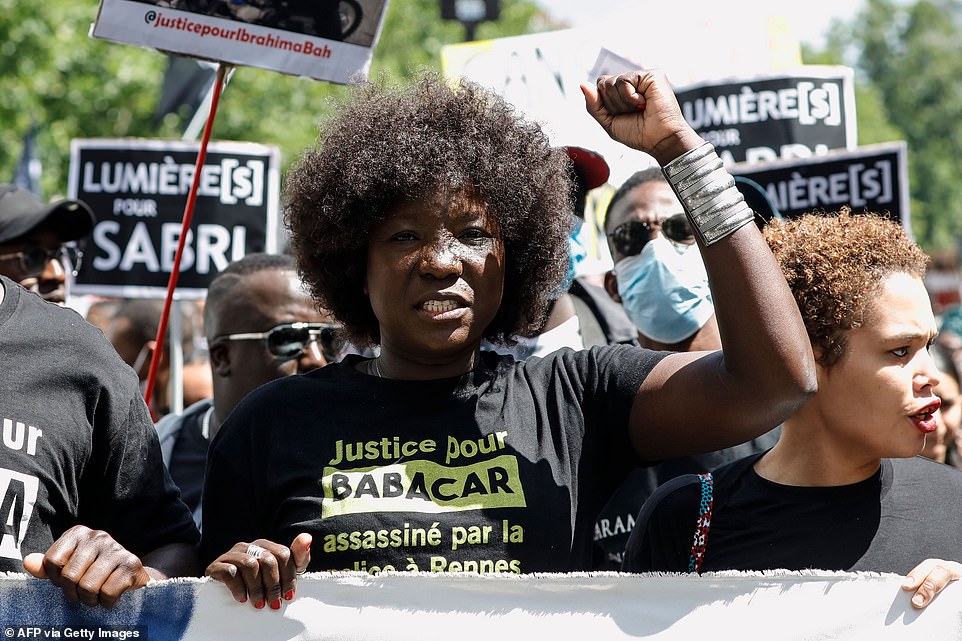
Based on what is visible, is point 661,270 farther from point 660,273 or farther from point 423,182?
point 423,182

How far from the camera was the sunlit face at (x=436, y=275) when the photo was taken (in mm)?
2467

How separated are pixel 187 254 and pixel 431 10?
24.3 meters

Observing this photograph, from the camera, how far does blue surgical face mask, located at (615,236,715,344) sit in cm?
390

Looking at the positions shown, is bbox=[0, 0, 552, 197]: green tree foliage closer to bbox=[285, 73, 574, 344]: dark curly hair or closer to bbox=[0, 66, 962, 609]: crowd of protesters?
bbox=[285, 73, 574, 344]: dark curly hair

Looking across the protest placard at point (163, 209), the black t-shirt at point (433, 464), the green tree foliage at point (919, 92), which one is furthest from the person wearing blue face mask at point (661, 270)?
the green tree foliage at point (919, 92)

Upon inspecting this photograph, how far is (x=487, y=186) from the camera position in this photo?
2584 mm

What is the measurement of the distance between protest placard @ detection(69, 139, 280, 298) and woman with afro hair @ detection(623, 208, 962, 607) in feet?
11.3

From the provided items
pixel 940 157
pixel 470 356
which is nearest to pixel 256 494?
pixel 470 356

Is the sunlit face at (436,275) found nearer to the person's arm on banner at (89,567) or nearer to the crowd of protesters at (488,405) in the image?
the crowd of protesters at (488,405)

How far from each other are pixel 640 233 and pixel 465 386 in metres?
1.67

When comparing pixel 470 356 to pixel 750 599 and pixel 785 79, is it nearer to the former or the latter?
pixel 750 599

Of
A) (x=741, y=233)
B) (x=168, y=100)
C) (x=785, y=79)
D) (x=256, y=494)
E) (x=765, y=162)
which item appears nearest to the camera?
(x=741, y=233)

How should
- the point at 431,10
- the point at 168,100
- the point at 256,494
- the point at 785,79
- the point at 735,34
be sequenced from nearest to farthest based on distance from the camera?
the point at 256,494 < the point at 785,79 < the point at 735,34 < the point at 168,100 < the point at 431,10

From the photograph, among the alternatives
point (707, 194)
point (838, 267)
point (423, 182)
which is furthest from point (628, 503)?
point (707, 194)
